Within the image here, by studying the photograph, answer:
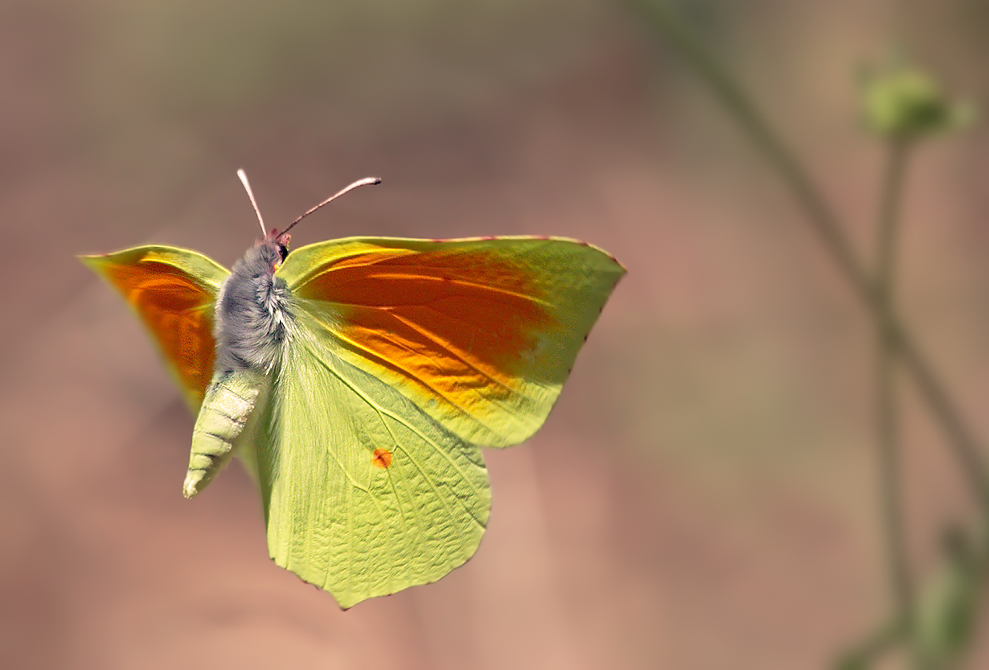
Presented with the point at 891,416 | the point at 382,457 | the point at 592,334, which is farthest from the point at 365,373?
the point at 592,334

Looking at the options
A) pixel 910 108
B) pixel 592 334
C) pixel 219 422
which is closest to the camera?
pixel 219 422

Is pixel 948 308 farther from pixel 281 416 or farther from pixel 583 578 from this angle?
pixel 281 416

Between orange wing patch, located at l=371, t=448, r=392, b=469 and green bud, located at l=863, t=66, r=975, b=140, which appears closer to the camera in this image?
orange wing patch, located at l=371, t=448, r=392, b=469

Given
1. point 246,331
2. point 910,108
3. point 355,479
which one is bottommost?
point 355,479

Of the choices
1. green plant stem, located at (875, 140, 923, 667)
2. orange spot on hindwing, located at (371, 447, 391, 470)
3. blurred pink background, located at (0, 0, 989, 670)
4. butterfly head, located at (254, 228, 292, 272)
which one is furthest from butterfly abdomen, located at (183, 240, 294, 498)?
blurred pink background, located at (0, 0, 989, 670)

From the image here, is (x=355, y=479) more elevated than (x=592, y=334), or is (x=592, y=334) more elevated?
(x=592, y=334)

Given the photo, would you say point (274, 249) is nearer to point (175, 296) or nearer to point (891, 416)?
point (175, 296)

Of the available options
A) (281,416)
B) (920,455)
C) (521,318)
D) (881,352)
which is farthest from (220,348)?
(920,455)

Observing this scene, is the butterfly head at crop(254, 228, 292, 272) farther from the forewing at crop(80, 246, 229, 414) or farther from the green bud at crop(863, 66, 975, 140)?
the green bud at crop(863, 66, 975, 140)

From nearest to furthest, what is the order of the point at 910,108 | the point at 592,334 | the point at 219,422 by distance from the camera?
the point at 219,422
the point at 910,108
the point at 592,334
